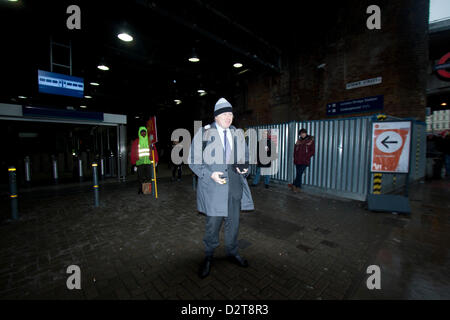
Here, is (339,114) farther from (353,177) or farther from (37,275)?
(37,275)

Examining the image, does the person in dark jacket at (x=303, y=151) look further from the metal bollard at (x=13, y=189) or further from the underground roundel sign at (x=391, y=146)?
the metal bollard at (x=13, y=189)

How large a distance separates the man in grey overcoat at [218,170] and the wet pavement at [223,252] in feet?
2.06

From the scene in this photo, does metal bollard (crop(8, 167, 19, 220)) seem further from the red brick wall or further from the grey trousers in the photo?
the red brick wall

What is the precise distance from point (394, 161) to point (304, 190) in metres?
2.80

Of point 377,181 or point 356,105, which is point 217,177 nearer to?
point 377,181

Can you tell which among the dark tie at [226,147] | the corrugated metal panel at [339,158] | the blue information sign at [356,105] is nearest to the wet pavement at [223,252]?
the corrugated metal panel at [339,158]

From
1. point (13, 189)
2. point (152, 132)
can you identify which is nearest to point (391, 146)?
point (152, 132)

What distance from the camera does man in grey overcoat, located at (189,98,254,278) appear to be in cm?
240

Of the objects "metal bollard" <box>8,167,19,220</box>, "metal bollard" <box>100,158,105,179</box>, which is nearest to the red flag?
"metal bollard" <box>8,167,19,220</box>

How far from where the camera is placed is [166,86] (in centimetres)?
1430

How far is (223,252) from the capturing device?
3084mm

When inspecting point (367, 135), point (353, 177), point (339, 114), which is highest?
point (339, 114)

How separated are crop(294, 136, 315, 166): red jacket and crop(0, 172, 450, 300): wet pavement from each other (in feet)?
5.81

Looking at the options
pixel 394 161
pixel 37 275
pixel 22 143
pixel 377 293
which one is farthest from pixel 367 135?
pixel 22 143
